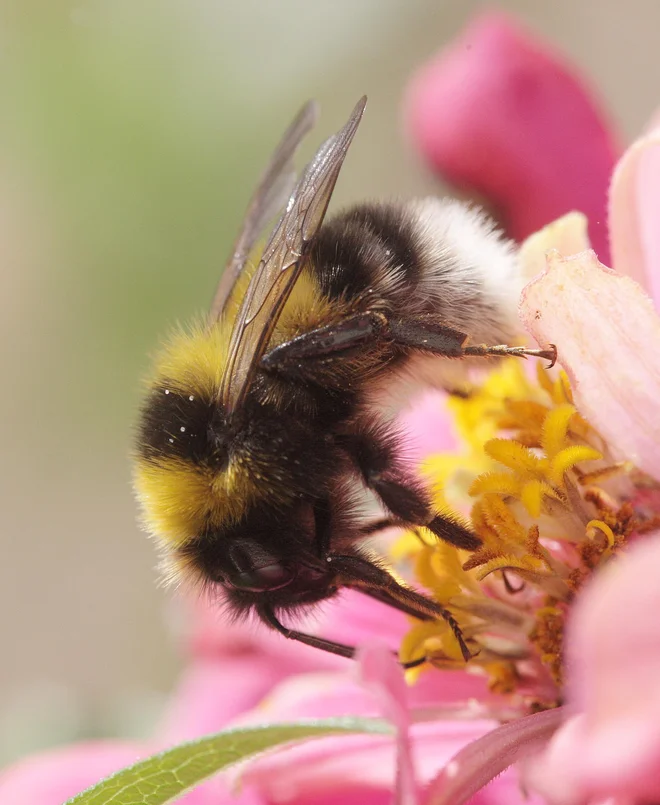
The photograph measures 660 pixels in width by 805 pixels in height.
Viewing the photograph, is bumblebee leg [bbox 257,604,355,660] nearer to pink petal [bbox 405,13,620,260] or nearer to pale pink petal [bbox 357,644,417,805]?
pale pink petal [bbox 357,644,417,805]

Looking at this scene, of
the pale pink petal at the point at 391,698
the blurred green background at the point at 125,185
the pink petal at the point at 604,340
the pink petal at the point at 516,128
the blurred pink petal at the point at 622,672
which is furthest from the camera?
the blurred green background at the point at 125,185

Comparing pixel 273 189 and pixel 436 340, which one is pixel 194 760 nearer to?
pixel 436 340

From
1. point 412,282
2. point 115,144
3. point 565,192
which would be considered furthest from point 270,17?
point 412,282

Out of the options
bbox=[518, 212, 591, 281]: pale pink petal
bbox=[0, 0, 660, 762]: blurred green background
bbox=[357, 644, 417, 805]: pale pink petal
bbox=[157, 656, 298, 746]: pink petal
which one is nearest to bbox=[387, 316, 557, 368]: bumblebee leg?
bbox=[518, 212, 591, 281]: pale pink petal

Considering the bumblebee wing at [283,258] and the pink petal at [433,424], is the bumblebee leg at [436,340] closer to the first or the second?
the bumblebee wing at [283,258]

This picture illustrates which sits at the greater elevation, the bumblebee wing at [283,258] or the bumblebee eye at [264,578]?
the bumblebee wing at [283,258]

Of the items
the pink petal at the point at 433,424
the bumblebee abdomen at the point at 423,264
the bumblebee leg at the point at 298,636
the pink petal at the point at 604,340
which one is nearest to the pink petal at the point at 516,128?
the pink petal at the point at 433,424

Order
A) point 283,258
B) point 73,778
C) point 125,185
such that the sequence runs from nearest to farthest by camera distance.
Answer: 1. point 283,258
2. point 73,778
3. point 125,185

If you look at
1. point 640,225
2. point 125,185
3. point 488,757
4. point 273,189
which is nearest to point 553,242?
point 640,225
